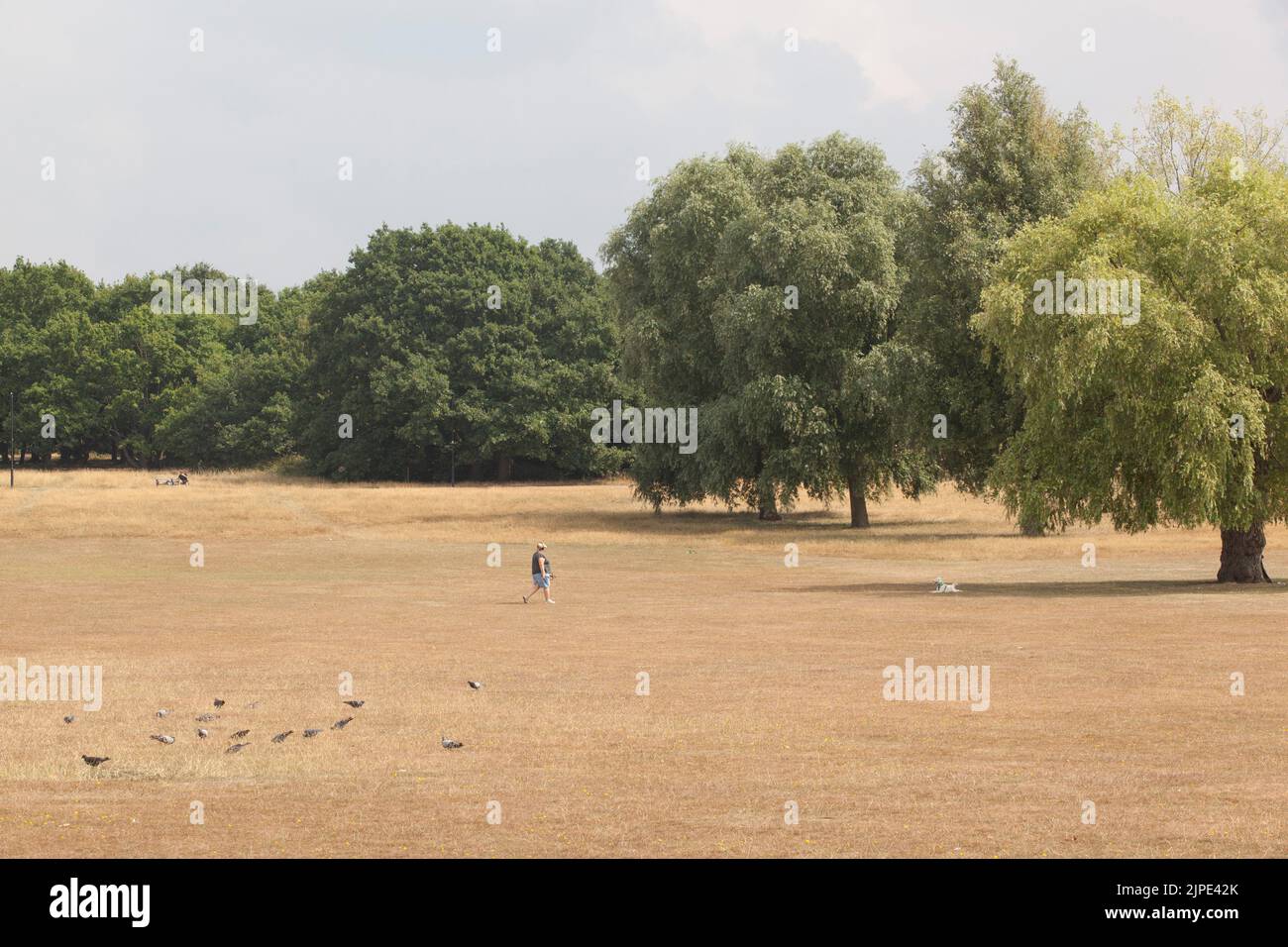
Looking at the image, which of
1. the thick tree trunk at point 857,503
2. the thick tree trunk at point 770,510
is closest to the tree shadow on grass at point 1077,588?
the thick tree trunk at point 770,510

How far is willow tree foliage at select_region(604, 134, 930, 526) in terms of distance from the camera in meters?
69.9

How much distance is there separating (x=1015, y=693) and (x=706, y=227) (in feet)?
190

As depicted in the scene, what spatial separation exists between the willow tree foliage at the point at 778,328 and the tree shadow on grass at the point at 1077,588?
17.6 meters

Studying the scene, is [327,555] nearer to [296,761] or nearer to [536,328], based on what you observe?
[296,761]

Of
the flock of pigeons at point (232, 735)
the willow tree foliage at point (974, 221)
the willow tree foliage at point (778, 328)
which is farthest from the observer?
the willow tree foliage at point (778, 328)

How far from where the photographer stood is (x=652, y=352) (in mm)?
79562

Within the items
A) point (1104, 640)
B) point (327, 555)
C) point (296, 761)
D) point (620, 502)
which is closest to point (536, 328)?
point (620, 502)

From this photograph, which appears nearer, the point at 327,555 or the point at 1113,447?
the point at 1113,447

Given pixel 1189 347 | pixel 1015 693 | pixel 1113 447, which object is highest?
pixel 1189 347

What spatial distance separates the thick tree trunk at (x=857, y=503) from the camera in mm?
75025

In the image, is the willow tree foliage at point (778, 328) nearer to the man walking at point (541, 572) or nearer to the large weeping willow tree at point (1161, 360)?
the large weeping willow tree at point (1161, 360)

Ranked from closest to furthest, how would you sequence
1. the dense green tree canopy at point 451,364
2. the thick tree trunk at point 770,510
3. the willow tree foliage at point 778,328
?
the willow tree foliage at point 778,328, the thick tree trunk at point 770,510, the dense green tree canopy at point 451,364

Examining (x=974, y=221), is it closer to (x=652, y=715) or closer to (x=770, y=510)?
(x=770, y=510)

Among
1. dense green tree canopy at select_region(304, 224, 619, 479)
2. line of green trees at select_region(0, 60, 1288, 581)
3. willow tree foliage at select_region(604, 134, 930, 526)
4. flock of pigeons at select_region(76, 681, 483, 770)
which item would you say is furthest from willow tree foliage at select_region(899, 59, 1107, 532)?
dense green tree canopy at select_region(304, 224, 619, 479)
